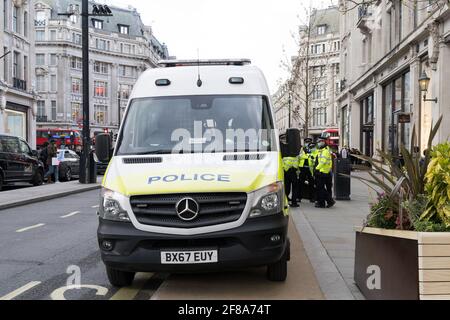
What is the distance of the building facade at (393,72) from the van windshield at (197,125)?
4.37m

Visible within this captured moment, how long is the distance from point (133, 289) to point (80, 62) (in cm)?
8422

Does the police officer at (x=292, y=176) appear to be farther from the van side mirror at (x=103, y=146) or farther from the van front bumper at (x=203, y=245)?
the van front bumper at (x=203, y=245)

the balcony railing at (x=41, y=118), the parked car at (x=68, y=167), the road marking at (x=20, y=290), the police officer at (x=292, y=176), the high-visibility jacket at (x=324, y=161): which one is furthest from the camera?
the balcony railing at (x=41, y=118)

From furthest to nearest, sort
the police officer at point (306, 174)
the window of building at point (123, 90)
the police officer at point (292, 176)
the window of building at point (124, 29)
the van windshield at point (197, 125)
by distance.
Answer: the window of building at point (124, 29)
the window of building at point (123, 90)
the police officer at point (306, 174)
the police officer at point (292, 176)
the van windshield at point (197, 125)

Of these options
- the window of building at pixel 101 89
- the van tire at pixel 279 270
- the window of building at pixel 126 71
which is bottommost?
the van tire at pixel 279 270

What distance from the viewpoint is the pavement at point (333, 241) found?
526cm

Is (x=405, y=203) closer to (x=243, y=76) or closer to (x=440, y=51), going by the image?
(x=243, y=76)

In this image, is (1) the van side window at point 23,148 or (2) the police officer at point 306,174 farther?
(1) the van side window at point 23,148

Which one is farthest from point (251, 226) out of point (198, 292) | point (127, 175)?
point (127, 175)

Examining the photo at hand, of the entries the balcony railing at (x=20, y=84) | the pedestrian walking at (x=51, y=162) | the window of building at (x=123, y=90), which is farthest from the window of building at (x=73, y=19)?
the pedestrian walking at (x=51, y=162)

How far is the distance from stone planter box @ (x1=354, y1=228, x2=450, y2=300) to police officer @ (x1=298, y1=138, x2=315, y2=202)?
27.7 feet

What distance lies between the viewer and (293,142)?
6.23 metres
